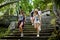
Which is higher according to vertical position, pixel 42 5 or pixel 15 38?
pixel 42 5

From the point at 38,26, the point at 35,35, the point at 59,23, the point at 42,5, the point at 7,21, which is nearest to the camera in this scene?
the point at 38,26

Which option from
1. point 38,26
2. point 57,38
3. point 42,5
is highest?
point 42,5

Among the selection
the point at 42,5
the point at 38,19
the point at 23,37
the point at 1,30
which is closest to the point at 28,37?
the point at 23,37

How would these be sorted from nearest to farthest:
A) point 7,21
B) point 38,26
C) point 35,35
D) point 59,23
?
point 38,26, point 35,35, point 59,23, point 7,21

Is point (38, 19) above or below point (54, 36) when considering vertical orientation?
above

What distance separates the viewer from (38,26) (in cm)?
1305

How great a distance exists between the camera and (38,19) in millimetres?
13109

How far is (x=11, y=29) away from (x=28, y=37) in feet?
9.35

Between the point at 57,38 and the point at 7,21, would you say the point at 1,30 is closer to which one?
the point at 7,21

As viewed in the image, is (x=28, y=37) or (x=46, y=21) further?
(x=46, y=21)

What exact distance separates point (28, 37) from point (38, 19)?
138 centimetres

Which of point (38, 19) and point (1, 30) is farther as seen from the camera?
point (1, 30)

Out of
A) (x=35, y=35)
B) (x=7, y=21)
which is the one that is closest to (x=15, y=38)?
(x=35, y=35)

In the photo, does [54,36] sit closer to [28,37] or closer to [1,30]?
[28,37]
